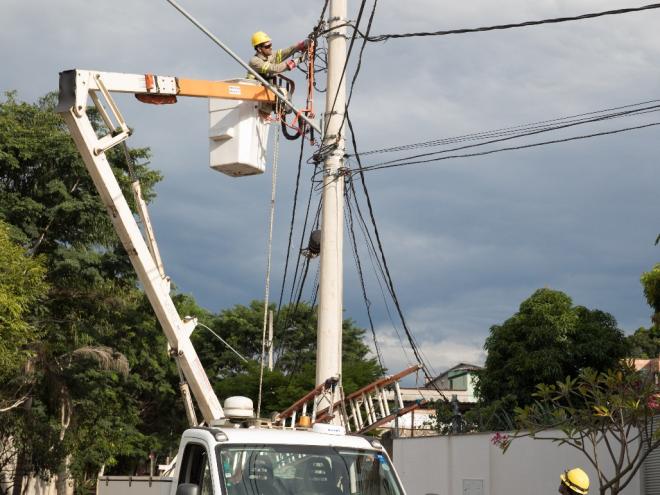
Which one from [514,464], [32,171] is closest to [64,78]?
[514,464]

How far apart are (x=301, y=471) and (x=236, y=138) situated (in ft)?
23.6

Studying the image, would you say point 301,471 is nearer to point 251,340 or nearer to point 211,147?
point 211,147

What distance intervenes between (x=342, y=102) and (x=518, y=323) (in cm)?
1638

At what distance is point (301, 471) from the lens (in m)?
8.38

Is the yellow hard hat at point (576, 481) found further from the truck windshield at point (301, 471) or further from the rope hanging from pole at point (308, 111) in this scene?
the rope hanging from pole at point (308, 111)

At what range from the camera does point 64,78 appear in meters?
14.0

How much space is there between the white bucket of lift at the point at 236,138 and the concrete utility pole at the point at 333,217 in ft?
5.14

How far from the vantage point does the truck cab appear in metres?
8.19

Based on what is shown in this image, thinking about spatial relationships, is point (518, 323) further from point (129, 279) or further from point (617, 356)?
point (129, 279)

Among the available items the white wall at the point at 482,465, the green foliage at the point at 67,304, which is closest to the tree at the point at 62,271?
the green foliage at the point at 67,304

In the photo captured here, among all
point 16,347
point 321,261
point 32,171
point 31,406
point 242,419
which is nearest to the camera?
point 242,419

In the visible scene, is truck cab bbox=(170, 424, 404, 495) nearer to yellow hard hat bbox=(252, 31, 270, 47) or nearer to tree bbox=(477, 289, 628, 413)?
yellow hard hat bbox=(252, 31, 270, 47)

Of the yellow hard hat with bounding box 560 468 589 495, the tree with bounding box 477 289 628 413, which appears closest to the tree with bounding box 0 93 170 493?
the tree with bounding box 477 289 628 413

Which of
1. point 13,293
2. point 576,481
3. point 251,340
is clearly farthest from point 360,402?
point 251,340
